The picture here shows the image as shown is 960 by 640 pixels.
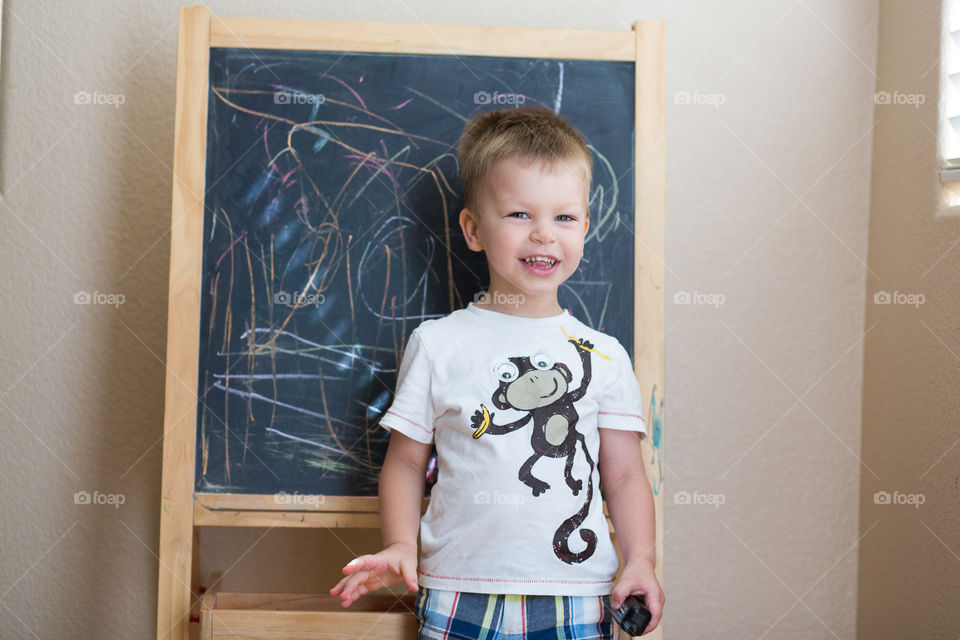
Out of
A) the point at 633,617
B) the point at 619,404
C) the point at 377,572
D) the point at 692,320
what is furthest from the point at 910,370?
the point at 377,572

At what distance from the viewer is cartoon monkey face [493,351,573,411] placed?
1.24 metres

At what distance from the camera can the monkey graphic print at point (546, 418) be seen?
3.99ft

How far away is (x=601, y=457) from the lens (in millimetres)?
1324

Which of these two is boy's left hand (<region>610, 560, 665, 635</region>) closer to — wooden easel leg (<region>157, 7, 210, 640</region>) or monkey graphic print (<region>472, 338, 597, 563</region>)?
monkey graphic print (<region>472, 338, 597, 563</region>)

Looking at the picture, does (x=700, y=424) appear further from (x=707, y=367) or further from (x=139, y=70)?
(x=139, y=70)

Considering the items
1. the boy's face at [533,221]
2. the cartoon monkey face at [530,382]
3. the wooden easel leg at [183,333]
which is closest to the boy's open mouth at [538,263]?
the boy's face at [533,221]

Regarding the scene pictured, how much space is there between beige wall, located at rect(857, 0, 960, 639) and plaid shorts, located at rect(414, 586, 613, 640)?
2.57ft

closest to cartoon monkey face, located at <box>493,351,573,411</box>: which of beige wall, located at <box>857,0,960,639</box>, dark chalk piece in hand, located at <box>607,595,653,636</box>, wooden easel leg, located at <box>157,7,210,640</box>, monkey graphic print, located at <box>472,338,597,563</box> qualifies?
monkey graphic print, located at <box>472,338,597,563</box>

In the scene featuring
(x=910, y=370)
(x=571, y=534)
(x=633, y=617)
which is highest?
(x=910, y=370)

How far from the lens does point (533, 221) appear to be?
1.26 m

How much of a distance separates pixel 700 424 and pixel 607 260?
0.53m

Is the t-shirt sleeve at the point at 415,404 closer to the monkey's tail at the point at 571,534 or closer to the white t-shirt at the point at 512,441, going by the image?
the white t-shirt at the point at 512,441

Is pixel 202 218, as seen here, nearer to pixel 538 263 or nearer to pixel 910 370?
pixel 538 263

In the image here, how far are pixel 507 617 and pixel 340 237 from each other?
723 millimetres
